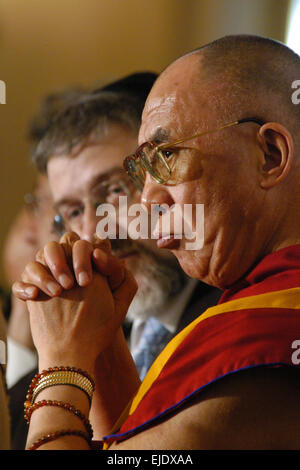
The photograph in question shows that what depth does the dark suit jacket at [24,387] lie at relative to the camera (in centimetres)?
186

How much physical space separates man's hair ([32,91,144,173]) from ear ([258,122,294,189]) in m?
1.19

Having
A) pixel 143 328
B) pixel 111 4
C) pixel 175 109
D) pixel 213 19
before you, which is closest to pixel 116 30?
pixel 111 4

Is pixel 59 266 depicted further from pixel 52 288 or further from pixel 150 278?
pixel 150 278

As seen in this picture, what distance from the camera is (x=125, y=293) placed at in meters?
1.25

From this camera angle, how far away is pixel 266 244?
1146 mm

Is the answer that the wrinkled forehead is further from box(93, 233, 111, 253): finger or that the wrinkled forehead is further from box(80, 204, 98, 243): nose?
box(80, 204, 98, 243): nose

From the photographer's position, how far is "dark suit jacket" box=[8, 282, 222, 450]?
1861 millimetres

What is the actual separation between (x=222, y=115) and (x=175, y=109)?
0.30 ft

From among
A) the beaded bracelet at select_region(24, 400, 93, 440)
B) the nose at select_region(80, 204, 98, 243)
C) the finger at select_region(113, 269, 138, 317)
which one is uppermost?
the finger at select_region(113, 269, 138, 317)

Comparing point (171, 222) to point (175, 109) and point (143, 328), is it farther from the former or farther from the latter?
point (143, 328)

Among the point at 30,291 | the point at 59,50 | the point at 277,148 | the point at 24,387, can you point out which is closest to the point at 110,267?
the point at 30,291

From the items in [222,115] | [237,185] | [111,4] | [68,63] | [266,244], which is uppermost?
[111,4]

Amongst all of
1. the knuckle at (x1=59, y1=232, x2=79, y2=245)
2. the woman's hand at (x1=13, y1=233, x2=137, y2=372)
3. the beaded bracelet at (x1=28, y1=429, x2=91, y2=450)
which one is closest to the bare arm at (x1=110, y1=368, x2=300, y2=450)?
the beaded bracelet at (x1=28, y1=429, x2=91, y2=450)
